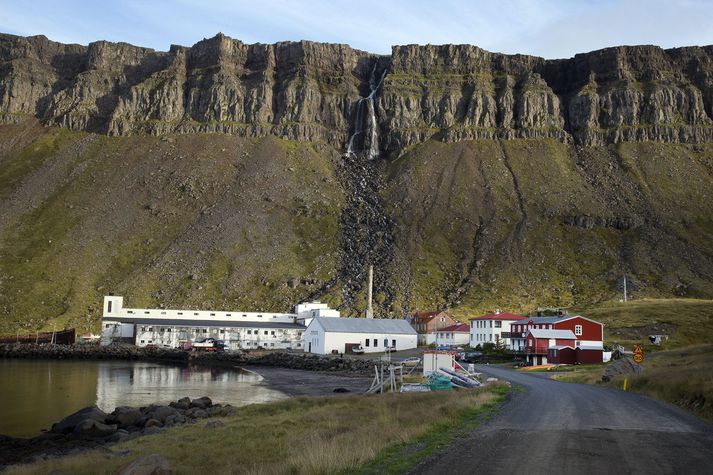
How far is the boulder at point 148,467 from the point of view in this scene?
1766 centimetres

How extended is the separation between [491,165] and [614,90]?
47278mm

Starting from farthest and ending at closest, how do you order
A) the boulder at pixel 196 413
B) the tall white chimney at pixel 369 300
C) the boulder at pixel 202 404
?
the tall white chimney at pixel 369 300
the boulder at pixel 202 404
the boulder at pixel 196 413

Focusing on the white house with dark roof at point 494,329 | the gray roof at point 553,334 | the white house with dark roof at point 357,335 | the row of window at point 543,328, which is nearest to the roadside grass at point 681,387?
the gray roof at point 553,334

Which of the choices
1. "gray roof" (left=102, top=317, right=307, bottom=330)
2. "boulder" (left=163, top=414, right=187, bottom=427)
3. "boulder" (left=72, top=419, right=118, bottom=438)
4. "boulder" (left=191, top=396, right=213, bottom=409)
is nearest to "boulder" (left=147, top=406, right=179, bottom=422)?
"boulder" (left=163, top=414, right=187, bottom=427)

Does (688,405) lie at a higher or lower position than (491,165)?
lower

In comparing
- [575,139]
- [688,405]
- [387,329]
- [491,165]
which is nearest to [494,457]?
[688,405]

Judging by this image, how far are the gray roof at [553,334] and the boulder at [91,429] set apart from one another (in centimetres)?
5436

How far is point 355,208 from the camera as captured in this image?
498 feet

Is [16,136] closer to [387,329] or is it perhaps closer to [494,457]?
[387,329]

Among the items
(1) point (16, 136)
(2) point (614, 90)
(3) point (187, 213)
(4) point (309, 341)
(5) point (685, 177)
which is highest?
(2) point (614, 90)

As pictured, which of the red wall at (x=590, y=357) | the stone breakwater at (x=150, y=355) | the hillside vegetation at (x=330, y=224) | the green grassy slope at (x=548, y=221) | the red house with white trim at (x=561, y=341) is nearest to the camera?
the red wall at (x=590, y=357)

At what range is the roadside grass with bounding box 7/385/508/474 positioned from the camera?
1775 centimetres

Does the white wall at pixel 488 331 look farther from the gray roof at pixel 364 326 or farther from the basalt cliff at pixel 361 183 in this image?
the basalt cliff at pixel 361 183

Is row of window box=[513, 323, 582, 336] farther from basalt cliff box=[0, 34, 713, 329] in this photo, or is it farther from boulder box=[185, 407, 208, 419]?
boulder box=[185, 407, 208, 419]
